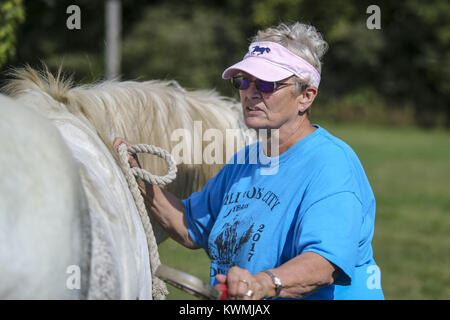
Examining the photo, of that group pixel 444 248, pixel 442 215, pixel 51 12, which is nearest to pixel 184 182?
pixel 444 248

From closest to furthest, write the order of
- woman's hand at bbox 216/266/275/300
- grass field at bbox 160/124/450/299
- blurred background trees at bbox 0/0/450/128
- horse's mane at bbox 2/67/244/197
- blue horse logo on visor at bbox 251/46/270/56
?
woman's hand at bbox 216/266/275/300 < horse's mane at bbox 2/67/244/197 < blue horse logo on visor at bbox 251/46/270/56 < grass field at bbox 160/124/450/299 < blurred background trees at bbox 0/0/450/128

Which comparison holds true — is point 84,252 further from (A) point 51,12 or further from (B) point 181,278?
(A) point 51,12

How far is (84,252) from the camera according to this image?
56.7 inches

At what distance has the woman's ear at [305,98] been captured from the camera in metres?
2.25

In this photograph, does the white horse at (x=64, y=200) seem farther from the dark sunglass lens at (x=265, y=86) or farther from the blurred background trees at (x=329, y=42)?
the blurred background trees at (x=329, y=42)

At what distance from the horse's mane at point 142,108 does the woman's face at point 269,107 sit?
46 centimetres

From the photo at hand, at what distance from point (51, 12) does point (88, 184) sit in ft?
103

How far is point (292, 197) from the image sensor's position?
80.7 inches

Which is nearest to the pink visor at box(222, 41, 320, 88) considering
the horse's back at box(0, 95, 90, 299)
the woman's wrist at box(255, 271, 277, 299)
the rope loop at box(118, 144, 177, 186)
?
the rope loop at box(118, 144, 177, 186)

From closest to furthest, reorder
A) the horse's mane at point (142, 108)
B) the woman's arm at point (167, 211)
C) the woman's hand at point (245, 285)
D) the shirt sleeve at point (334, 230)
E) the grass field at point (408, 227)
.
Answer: the woman's hand at point (245, 285), the shirt sleeve at point (334, 230), the horse's mane at point (142, 108), the woman's arm at point (167, 211), the grass field at point (408, 227)

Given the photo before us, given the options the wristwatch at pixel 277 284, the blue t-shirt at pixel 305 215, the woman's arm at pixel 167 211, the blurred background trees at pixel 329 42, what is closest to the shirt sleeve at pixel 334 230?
the blue t-shirt at pixel 305 215

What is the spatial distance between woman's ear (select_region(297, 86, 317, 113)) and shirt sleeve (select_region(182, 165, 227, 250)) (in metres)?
0.46

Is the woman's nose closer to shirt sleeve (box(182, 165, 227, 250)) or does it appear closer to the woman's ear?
the woman's ear

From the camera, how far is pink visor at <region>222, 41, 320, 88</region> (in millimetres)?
2148
